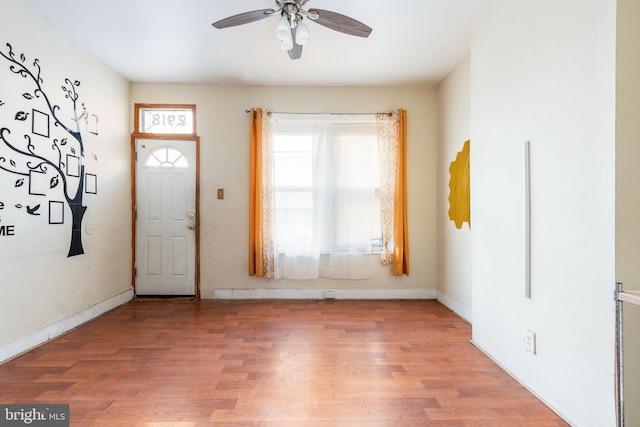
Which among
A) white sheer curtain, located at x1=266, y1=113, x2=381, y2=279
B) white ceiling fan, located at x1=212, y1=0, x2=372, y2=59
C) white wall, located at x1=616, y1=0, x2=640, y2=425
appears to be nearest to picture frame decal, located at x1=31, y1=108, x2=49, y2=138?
white ceiling fan, located at x1=212, y1=0, x2=372, y2=59

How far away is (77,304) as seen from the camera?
310 centimetres

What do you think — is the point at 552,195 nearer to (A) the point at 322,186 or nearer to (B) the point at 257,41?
(A) the point at 322,186

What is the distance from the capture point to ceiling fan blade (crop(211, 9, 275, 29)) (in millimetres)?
2217

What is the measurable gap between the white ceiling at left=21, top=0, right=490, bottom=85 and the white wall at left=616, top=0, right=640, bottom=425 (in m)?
1.41

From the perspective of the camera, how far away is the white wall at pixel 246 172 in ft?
13.4

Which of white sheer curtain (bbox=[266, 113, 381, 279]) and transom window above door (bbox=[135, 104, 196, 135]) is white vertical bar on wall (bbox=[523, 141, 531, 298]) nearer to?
white sheer curtain (bbox=[266, 113, 381, 279])

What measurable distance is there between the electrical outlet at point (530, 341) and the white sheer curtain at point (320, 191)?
7.10ft

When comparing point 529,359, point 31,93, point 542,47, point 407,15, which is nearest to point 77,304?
point 31,93

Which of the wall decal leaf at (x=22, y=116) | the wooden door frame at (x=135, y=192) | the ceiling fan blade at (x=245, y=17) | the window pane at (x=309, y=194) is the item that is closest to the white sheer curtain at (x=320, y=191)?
the window pane at (x=309, y=194)

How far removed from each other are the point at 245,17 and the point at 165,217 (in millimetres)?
2726

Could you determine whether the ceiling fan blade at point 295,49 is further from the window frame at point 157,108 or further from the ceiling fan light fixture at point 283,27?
the window frame at point 157,108

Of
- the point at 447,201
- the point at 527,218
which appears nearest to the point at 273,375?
the point at 527,218

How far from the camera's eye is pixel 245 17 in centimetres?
226

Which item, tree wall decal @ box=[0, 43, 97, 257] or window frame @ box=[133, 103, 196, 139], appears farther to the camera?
window frame @ box=[133, 103, 196, 139]
